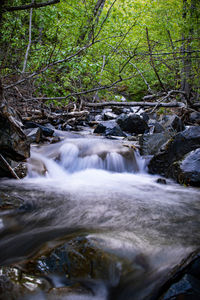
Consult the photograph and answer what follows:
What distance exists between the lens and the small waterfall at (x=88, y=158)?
5652mm

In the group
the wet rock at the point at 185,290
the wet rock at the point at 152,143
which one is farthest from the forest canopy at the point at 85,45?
the wet rock at the point at 185,290

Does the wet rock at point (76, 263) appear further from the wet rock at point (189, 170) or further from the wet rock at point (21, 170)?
the wet rock at point (189, 170)

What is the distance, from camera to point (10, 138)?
4.11m

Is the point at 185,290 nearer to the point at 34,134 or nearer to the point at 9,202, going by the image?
the point at 9,202

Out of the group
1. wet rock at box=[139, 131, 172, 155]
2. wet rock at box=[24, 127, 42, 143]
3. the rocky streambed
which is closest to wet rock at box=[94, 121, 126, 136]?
the rocky streambed

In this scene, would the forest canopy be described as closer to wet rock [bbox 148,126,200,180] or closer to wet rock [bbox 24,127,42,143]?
wet rock [bbox 24,127,42,143]

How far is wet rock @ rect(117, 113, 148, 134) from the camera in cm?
941

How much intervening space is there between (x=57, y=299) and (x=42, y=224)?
54.2 inches

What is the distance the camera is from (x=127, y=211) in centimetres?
314

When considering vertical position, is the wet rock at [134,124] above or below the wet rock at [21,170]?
above

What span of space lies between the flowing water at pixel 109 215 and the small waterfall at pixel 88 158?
28 mm

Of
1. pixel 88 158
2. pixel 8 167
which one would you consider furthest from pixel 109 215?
pixel 88 158

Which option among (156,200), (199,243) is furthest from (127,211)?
(199,243)

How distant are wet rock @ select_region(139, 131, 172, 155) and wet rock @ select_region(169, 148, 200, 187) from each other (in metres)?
1.55
